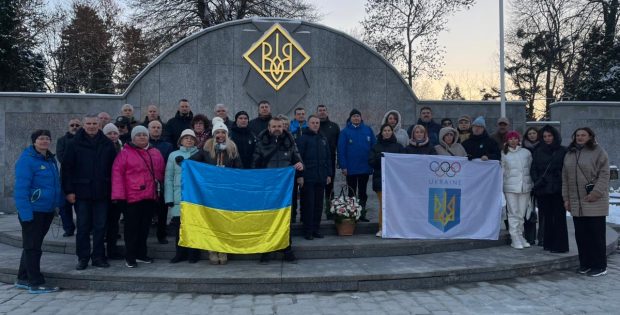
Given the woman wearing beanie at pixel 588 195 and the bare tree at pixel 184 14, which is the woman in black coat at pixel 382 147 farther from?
the bare tree at pixel 184 14

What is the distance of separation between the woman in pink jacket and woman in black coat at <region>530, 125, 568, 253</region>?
5582 mm

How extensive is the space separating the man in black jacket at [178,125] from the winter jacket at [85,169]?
5.94 ft

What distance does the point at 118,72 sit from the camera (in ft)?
105

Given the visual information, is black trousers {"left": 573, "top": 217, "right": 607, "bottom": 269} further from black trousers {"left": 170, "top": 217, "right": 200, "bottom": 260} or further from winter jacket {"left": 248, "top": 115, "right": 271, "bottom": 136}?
black trousers {"left": 170, "top": 217, "right": 200, "bottom": 260}

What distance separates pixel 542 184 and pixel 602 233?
3.38 ft

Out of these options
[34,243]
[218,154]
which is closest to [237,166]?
[218,154]

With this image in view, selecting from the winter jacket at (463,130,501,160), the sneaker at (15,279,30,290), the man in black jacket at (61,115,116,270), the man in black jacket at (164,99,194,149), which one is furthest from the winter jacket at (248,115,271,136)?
the sneaker at (15,279,30,290)

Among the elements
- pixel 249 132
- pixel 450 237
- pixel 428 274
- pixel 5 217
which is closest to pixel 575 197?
pixel 450 237

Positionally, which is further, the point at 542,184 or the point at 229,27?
the point at 229,27

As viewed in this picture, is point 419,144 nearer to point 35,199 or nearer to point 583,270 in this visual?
point 583,270

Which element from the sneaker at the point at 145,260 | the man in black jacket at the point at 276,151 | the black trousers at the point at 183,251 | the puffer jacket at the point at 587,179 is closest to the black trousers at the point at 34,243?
the sneaker at the point at 145,260

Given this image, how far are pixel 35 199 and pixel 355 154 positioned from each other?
4631mm

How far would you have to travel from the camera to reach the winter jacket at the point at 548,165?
721 cm

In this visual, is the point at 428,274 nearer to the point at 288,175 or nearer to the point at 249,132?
the point at 288,175
